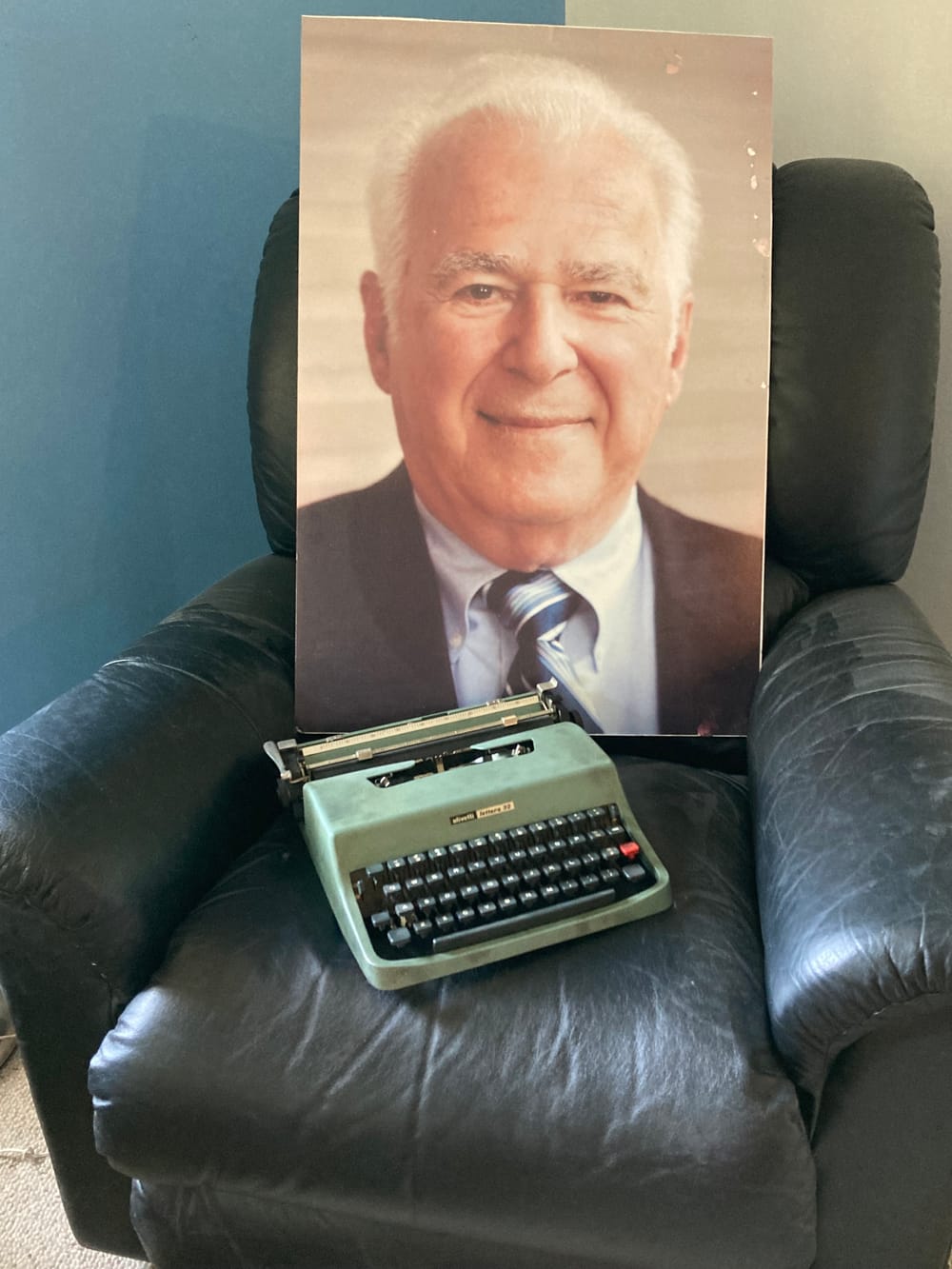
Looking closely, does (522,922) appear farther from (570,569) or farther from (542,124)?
(542,124)

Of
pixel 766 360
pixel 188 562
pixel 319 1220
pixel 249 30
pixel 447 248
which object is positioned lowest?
pixel 319 1220

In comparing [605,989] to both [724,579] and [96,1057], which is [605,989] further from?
[724,579]

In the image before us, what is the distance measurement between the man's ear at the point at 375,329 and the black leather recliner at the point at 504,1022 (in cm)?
50

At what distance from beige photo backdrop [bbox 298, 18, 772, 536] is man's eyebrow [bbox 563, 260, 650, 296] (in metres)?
0.09

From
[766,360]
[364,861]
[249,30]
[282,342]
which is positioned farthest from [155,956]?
[249,30]

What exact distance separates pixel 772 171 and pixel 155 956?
1346 millimetres

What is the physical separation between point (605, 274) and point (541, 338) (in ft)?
0.43

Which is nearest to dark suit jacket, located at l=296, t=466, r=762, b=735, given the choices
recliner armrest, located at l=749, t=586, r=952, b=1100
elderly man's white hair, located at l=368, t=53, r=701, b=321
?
recliner armrest, located at l=749, t=586, r=952, b=1100

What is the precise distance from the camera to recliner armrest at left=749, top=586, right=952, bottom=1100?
851 mm

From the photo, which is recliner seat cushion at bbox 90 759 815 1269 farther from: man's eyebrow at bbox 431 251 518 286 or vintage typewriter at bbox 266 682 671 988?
man's eyebrow at bbox 431 251 518 286

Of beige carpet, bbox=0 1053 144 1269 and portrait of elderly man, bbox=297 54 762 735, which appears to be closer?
beige carpet, bbox=0 1053 144 1269

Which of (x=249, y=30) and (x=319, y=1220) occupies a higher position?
(x=249, y=30)

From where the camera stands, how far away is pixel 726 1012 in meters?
0.97

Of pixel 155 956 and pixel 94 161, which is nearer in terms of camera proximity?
pixel 155 956
